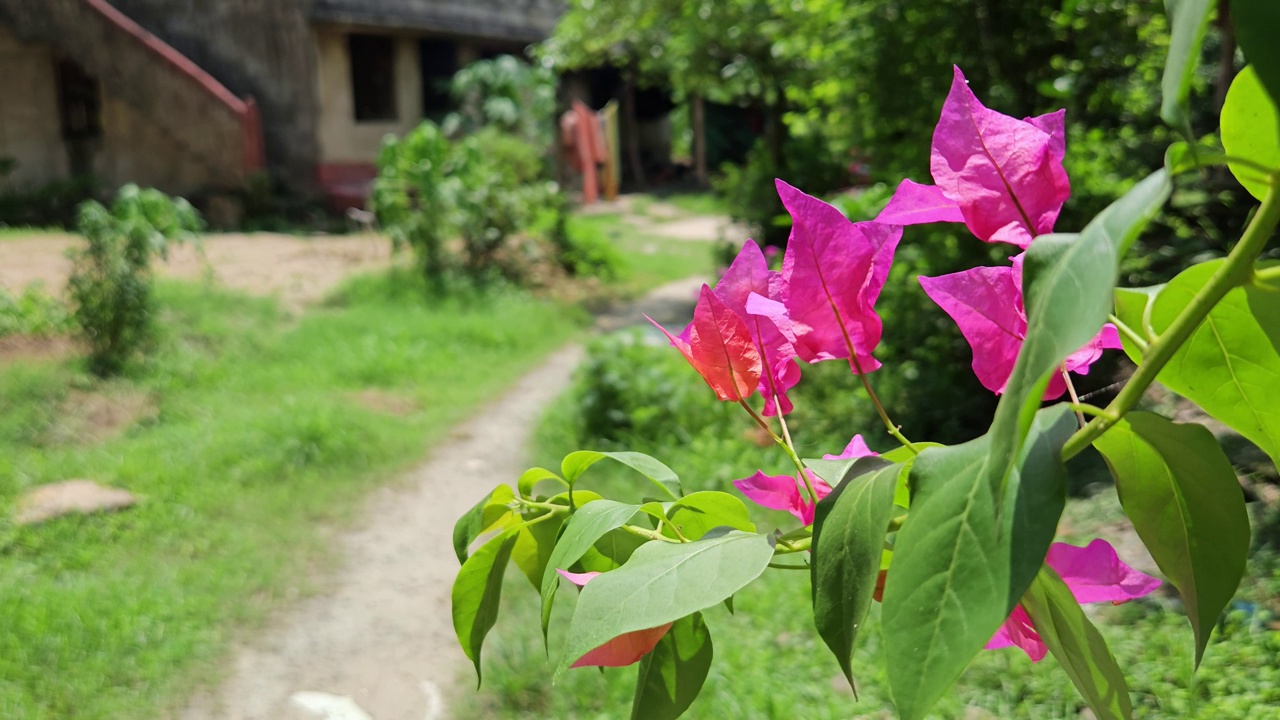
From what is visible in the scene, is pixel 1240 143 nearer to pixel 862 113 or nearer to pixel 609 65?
pixel 862 113

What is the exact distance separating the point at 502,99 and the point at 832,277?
11.4 m

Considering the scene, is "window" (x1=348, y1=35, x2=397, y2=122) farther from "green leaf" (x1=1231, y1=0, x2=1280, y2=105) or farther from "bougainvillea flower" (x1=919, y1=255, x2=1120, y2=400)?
"green leaf" (x1=1231, y1=0, x2=1280, y2=105)

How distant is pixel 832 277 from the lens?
0.42 meters

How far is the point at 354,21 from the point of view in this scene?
1011 centimetres

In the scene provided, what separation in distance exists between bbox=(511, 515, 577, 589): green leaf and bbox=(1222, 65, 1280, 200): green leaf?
1.07ft

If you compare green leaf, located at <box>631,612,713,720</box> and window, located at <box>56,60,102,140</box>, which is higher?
window, located at <box>56,60,102,140</box>

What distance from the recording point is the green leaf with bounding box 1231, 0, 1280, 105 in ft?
0.78

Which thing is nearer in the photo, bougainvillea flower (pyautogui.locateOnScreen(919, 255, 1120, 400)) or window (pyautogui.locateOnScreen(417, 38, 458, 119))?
bougainvillea flower (pyautogui.locateOnScreen(919, 255, 1120, 400))

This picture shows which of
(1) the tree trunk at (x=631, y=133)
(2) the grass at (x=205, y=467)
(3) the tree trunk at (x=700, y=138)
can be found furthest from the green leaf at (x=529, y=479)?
(1) the tree trunk at (x=631, y=133)

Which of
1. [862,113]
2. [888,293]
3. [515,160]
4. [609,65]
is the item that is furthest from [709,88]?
[609,65]

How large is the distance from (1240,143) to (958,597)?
0.60ft

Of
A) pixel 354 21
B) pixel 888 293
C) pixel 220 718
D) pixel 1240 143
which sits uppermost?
pixel 354 21

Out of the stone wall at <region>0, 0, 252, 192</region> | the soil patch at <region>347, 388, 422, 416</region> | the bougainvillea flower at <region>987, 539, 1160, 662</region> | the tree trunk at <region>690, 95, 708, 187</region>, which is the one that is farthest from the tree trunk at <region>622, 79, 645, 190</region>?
the bougainvillea flower at <region>987, 539, 1160, 662</region>

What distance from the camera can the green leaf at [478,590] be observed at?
489mm
